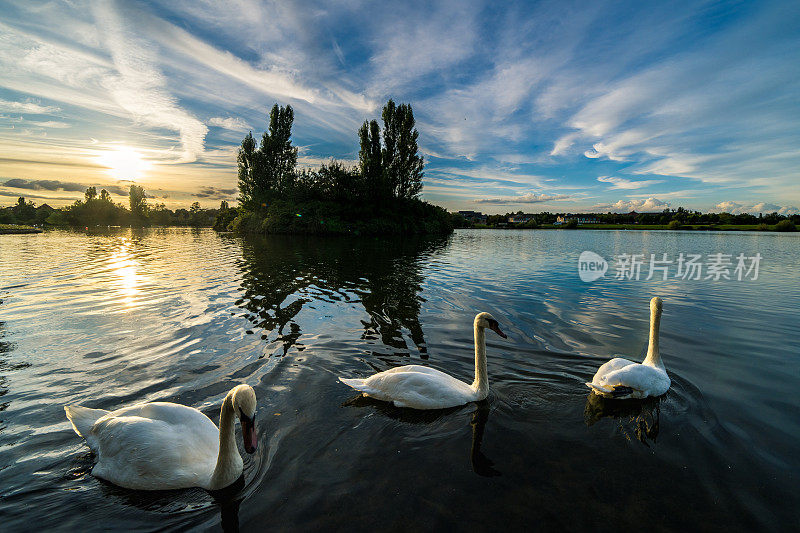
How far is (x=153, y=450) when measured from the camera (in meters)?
3.39

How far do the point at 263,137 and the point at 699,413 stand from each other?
61.8 metres

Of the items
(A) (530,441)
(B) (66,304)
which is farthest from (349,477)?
(B) (66,304)

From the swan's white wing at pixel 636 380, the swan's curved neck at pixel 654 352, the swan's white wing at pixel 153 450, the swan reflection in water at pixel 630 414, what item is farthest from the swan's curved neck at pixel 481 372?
the swan's white wing at pixel 153 450

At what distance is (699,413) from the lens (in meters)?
4.96

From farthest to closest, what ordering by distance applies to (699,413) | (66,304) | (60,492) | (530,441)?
1. (66,304)
2. (699,413)
3. (530,441)
4. (60,492)

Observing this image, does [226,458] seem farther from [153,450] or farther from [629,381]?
[629,381]

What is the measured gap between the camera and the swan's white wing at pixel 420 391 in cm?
495

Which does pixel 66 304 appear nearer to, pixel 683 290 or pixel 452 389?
pixel 452 389

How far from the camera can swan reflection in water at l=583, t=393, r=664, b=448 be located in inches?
178

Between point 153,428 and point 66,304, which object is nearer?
point 153,428

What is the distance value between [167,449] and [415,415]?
9.98 ft

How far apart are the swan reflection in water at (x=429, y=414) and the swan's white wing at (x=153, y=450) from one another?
6.81ft
